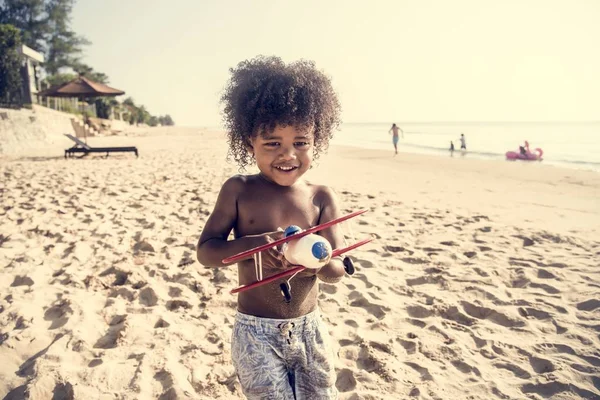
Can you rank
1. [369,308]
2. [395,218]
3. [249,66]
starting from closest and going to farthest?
[249,66] → [369,308] → [395,218]

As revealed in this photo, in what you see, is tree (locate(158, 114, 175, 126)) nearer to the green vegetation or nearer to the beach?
the green vegetation

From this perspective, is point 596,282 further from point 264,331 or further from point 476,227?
point 264,331

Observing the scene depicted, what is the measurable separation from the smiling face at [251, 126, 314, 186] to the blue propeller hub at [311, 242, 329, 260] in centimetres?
62

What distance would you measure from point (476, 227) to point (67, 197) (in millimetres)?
6809

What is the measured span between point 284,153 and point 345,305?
2297 millimetres

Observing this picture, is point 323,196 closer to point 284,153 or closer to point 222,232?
point 284,153

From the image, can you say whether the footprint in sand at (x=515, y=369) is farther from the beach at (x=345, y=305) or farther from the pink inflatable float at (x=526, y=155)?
the pink inflatable float at (x=526, y=155)

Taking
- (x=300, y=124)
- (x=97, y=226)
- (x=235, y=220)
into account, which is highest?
(x=300, y=124)

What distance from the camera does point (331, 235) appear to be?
1837mm

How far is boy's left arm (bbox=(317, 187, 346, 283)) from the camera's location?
171 centimetres

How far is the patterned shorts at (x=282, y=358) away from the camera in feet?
5.47

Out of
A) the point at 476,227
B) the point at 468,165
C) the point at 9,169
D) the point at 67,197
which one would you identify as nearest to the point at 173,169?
the point at 9,169

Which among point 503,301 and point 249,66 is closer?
point 249,66

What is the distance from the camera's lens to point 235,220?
6.04 feet
